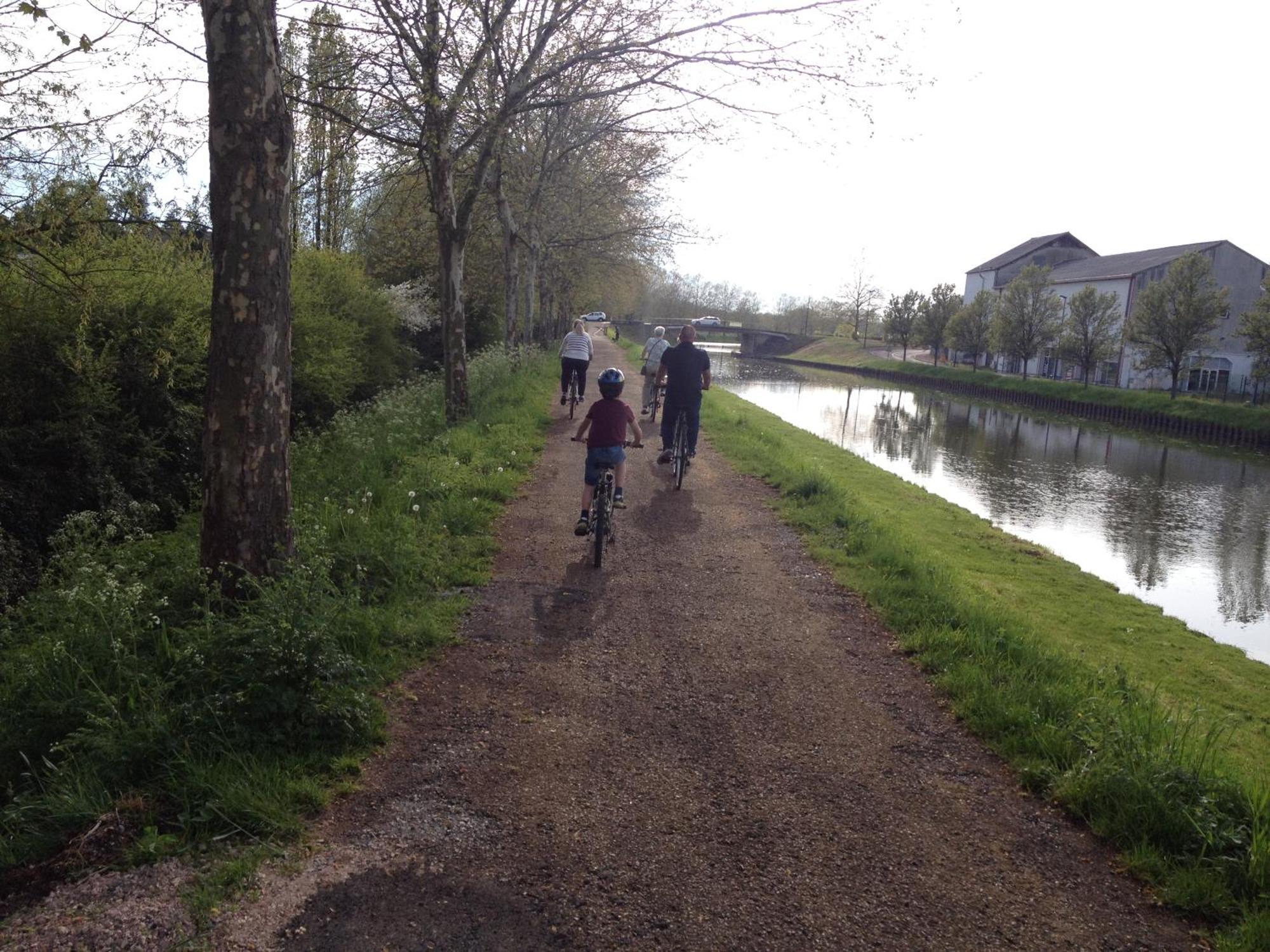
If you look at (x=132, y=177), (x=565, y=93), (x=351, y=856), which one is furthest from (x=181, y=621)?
(x=565, y=93)

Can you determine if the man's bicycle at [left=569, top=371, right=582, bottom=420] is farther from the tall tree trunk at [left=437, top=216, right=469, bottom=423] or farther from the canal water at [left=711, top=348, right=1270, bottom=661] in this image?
the canal water at [left=711, top=348, right=1270, bottom=661]

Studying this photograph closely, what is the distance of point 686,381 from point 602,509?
402cm

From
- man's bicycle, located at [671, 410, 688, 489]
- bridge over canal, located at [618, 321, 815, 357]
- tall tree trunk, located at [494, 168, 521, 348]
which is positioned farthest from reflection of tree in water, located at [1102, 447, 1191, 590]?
bridge over canal, located at [618, 321, 815, 357]

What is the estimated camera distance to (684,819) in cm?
385

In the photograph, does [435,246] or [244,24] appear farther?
[435,246]

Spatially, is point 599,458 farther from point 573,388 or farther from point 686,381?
point 573,388

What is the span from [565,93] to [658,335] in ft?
16.8

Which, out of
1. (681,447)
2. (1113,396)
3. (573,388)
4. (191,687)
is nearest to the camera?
(191,687)

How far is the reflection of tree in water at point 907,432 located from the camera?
2575cm

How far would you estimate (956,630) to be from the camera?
6.30 metres

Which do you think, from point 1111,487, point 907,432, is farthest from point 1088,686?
point 907,432

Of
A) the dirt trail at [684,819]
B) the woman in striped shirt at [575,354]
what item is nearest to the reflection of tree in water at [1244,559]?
the dirt trail at [684,819]

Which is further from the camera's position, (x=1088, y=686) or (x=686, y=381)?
(x=686, y=381)

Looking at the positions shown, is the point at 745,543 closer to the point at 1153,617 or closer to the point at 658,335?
the point at 1153,617
